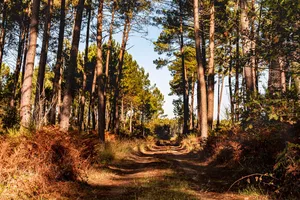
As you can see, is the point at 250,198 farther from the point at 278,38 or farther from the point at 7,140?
the point at 7,140

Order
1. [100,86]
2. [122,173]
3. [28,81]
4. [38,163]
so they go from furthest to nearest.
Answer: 1. [100,86]
2. [122,173]
3. [28,81]
4. [38,163]

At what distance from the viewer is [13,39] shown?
28.2m

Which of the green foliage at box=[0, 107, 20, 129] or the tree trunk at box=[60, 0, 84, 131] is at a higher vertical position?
the tree trunk at box=[60, 0, 84, 131]

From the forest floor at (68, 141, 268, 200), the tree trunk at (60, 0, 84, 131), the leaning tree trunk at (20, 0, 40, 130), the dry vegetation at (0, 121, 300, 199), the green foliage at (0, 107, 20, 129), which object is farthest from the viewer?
the tree trunk at (60, 0, 84, 131)

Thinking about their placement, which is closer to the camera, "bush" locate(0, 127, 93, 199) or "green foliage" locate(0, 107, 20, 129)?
"bush" locate(0, 127, 93, 199)

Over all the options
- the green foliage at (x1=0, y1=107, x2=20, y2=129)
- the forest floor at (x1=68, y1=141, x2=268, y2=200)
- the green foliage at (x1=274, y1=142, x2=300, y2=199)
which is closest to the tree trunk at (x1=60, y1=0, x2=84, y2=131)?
the green foliage at (x1=0, y1=107, x2=20, y2=129)

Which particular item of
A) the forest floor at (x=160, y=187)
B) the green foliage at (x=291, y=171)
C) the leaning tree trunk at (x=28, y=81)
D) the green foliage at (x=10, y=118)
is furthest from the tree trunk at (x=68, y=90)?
the green foliage at (x=291, y=171)

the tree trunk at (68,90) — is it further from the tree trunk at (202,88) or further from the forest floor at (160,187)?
the tree trunk at (202,88)

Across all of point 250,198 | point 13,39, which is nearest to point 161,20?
point 13,39

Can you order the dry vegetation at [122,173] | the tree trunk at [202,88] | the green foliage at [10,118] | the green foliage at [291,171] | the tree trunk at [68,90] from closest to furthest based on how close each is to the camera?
the green foliage at [291,171] → the dry vegetation at [122,173] → the green foliage at [10,118] → the tree trunk at [68,90] → the tree trunk at [202,88]

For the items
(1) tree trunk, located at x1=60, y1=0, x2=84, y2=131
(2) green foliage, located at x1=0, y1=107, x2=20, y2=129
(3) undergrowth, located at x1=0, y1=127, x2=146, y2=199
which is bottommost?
(3) undergrowth, located at x1=0, y1=127, x2=146, y2=199

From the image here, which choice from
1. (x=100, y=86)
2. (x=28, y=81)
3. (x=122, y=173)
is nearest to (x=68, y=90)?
(x=28, y=81)

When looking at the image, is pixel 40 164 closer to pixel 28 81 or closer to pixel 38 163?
pixel 38 163

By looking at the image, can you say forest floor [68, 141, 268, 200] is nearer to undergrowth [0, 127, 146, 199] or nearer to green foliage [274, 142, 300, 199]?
undergrowth [0, 127, 146, 199]
